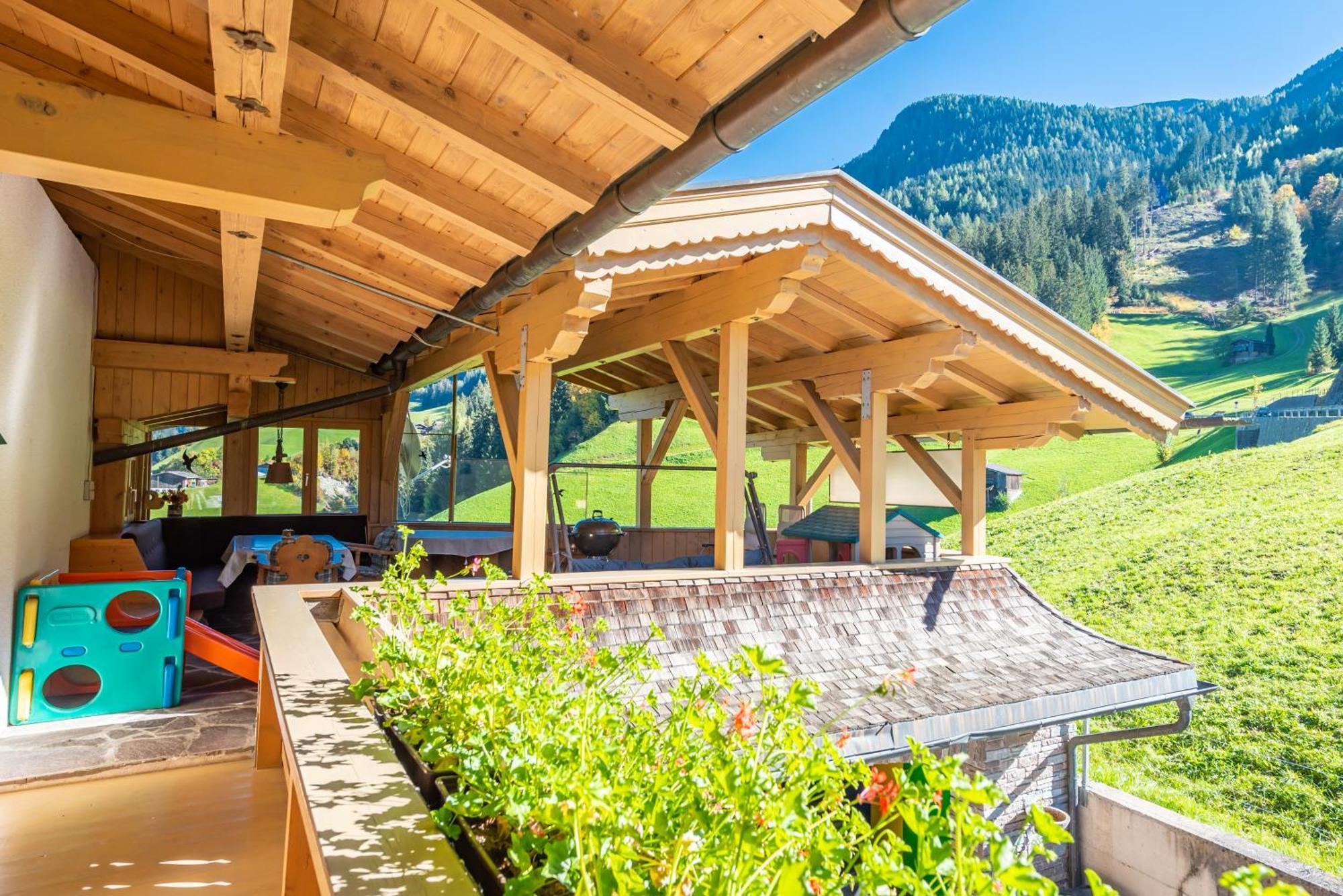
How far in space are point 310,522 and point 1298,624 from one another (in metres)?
16.4

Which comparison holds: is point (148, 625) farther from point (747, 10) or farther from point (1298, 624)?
point (1298, 624)

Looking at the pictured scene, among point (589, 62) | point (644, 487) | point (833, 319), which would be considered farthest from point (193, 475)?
point (589, 62)

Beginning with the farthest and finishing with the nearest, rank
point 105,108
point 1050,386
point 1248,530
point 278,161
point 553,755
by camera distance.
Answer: point 1248,530, point 1050,386, point 278,161, point 105,108, point 553,755

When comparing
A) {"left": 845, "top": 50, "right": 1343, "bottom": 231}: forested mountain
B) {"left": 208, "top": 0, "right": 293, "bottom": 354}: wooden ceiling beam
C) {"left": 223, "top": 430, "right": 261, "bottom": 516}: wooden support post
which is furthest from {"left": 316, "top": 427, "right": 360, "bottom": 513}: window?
{"left": 845, "top": 50, "right": 1343, "bottom": 231}: forested mountain

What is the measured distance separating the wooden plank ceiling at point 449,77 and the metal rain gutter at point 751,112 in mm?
58

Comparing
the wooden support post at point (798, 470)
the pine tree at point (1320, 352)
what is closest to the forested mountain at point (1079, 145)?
the pine tree at point (1320, 352)

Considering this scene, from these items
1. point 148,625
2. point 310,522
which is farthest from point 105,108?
point 310,522

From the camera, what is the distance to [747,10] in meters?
2.04

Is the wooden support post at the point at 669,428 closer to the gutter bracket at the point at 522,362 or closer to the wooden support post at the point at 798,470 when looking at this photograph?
the wooden support post at the point at 798,470

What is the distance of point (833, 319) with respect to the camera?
6.00 meters

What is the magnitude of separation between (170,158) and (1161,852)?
7670mm

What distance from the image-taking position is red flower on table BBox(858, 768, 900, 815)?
111cm

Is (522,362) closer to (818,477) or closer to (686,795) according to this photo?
(686,795)

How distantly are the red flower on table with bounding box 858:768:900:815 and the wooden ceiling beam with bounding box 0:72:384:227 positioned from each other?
96.2 inches
